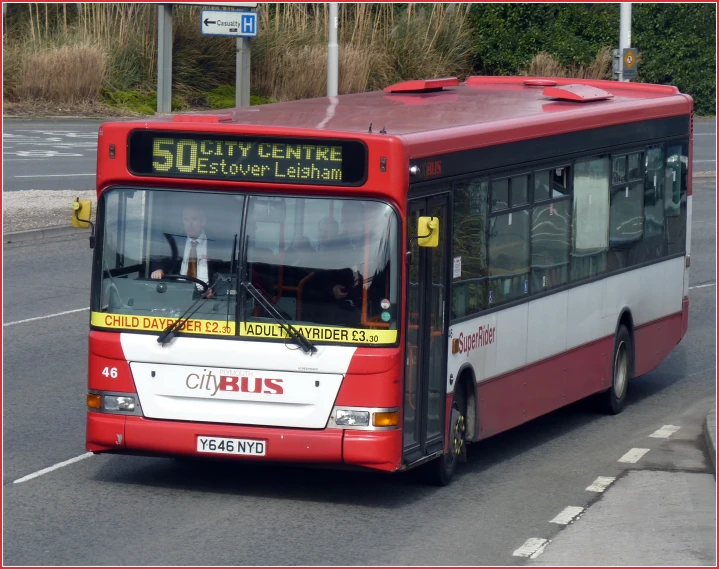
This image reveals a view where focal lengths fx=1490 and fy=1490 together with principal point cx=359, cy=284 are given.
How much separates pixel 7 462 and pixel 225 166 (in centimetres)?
279

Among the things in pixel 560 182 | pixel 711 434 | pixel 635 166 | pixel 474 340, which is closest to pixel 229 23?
→ pixel 635 166

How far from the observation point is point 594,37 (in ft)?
162

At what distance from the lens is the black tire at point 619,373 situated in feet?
44.5

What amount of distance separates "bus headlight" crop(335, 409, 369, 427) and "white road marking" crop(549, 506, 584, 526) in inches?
53.4

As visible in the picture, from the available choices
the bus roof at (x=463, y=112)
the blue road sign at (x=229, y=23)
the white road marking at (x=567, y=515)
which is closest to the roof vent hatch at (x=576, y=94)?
the bus roof at (x=463, y=112)

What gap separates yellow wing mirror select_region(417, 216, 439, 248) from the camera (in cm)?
917

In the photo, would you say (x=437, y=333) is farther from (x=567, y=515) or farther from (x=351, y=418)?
(x=567, y=515)

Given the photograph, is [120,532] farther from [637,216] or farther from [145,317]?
[637,216]

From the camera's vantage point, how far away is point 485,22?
162 feet

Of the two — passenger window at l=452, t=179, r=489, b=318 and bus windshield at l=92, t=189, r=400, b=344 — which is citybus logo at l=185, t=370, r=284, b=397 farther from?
passenger window at l=452, t=179, r=489, b=318

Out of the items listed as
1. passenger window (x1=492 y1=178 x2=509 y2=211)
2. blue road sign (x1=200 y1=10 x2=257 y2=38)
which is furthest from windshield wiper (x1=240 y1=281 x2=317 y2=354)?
blue road sign (x1=200 y1=10 x2=257 y2=38)

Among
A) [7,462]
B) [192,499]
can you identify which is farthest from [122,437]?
[7,462]

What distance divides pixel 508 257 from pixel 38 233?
12.7 meters

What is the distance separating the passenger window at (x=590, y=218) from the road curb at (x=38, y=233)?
36.9 feet
